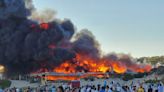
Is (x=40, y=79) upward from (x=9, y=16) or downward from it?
downward

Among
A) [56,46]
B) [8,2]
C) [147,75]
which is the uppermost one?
[8,2]

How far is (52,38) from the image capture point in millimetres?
91688

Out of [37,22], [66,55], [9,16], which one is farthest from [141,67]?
[9,16]

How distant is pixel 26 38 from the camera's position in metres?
89.5

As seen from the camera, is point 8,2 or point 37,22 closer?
point 8,2

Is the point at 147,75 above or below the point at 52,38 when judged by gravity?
below

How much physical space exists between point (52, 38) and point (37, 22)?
15.3 ft

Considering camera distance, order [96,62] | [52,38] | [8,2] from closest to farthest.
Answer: [8,2] < [52,38] < [96,62]

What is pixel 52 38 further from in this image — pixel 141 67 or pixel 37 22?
pixel 141 67

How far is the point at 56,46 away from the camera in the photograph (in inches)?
3679

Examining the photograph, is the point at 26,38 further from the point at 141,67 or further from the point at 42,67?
the point at 141,67

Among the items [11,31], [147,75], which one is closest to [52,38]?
[11,31]

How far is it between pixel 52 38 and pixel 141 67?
77.3 feet

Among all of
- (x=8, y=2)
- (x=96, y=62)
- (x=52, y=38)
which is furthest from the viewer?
(x=96, y=62)
